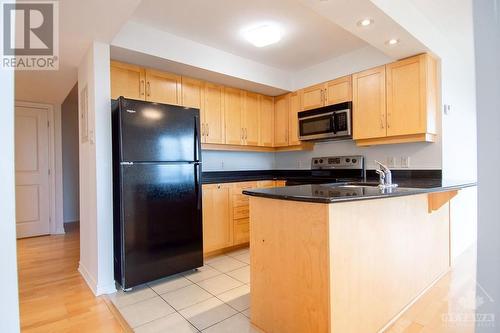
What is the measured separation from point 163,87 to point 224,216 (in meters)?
1.68

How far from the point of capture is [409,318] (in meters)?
1.80

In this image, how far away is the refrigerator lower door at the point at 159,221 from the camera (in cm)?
229

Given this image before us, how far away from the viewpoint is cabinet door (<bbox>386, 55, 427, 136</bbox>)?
2686 mm

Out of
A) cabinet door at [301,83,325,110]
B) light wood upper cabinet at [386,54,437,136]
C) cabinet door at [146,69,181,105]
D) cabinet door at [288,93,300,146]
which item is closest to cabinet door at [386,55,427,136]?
light wood upper cabinet at [386,54,437,136]

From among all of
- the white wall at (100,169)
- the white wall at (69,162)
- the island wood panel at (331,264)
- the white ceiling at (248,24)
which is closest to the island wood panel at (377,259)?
the island wood panel at (331,264)

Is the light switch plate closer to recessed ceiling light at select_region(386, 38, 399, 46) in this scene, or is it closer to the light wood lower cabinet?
recessed ceiling light at select_region(386, 38, 399, 46)

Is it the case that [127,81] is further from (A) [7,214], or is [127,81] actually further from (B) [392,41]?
(B) [392,41]

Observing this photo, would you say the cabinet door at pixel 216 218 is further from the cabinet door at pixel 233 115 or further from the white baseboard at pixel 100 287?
the white baseboard at pixel 100 287

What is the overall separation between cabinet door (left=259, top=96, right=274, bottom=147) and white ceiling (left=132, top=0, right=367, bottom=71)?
79 cm

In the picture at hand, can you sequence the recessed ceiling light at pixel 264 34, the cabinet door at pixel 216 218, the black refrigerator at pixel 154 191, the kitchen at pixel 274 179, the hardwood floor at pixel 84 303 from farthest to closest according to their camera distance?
1. the cabinet door at pixel 216 218
2. the recessed ceiling light at pixel 264 34
3. the black refrigerator at pixel 154 191
4. the hardwood floor at pixel 84 303
5. the kitchen at pixel 274 179

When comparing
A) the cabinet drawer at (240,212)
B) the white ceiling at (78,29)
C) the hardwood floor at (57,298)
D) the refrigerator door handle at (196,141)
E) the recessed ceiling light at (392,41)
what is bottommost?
the hardwood floor at (57,298)

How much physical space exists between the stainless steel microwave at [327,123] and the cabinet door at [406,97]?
0.48m

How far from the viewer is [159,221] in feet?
8.03

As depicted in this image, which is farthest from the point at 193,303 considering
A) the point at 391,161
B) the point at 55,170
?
the point at 55,170
